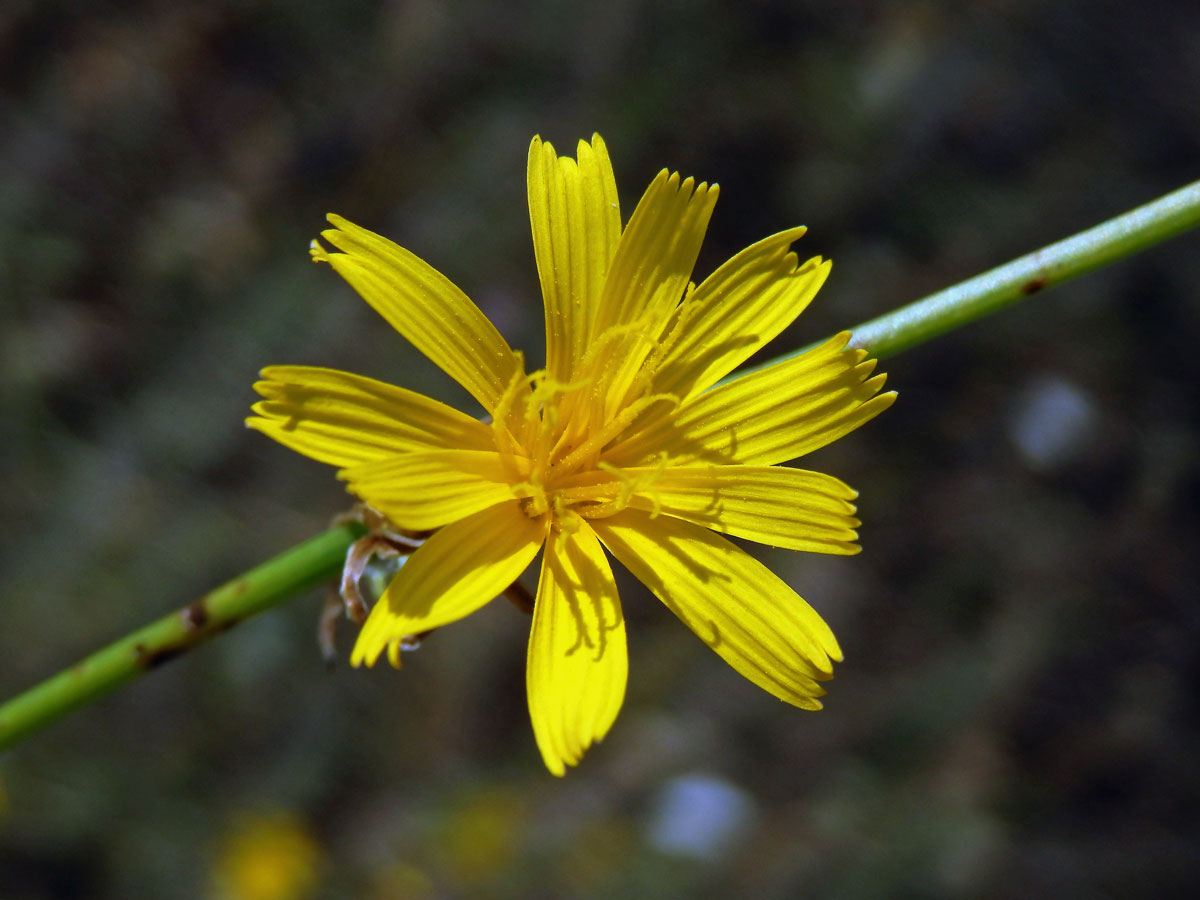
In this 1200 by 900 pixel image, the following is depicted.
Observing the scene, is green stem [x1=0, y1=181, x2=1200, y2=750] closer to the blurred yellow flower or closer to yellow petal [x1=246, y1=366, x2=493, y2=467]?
yellow petal [x1=246, y1=366, x2=493, y2=467]

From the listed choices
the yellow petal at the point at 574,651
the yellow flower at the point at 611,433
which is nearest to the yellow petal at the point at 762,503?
the yellow flower at the point at 611,433

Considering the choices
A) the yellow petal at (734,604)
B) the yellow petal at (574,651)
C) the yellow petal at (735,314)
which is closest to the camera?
the yellow petal at (574,651)

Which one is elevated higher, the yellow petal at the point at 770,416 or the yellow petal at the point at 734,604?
the yellow petal at the point at 770,416

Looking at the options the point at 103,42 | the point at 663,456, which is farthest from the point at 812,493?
the point at 103,42

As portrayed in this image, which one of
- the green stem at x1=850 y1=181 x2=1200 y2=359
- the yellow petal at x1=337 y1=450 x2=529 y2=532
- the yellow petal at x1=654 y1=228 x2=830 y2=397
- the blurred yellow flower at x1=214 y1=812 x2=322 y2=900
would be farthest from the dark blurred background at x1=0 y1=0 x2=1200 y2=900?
the green stem at x1=850 y1=181 x2=1200 y2=359

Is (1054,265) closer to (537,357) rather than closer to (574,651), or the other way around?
(574,651)

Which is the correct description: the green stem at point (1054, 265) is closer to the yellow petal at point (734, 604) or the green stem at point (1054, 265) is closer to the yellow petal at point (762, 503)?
the yellow petal at point (762, 503)
